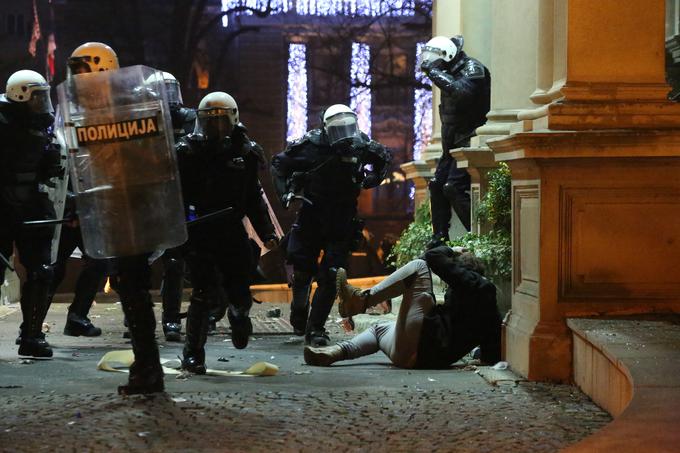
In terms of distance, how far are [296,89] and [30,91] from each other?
4144cm

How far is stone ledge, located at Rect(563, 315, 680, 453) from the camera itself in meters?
4.61

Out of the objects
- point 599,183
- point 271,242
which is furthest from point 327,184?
point 599,183

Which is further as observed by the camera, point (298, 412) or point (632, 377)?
point (298, 412)

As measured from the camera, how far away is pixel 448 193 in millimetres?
12023

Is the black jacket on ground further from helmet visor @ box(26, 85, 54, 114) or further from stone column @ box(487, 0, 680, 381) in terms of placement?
helmet visor @ box(26, 85, 54, 114)

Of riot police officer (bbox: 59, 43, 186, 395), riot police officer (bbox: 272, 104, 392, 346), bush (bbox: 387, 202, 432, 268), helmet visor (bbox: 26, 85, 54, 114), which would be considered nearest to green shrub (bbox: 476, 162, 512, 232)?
riot police officer (bbox: 272, 104, 392, 346)

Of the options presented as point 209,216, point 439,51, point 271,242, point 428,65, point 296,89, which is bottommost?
point 296,89

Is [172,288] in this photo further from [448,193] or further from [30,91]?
[448,193]

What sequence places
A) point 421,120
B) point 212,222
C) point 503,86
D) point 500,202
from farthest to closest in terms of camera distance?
point 421,120 → point 503,86 → point 500,202 → point 212,222

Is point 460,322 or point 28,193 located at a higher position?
point 28,193

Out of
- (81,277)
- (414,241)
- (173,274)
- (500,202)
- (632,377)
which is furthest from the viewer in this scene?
(414,241)

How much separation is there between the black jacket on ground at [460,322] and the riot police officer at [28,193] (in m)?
2.76

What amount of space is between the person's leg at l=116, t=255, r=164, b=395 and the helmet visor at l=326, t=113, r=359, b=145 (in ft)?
11.3

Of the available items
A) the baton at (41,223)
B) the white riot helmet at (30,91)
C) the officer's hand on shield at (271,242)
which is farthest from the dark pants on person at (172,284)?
the officer's hand on shield at (271,242)
